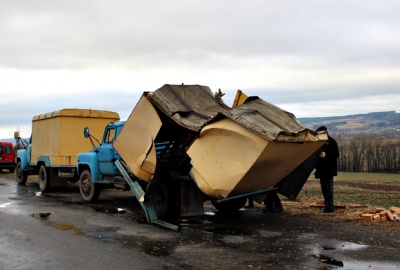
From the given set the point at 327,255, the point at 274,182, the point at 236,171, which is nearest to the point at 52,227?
the point at 236,171

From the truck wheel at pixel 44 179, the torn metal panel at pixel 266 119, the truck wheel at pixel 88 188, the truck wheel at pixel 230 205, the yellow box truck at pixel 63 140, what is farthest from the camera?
the truck wheel at pixel 44 179

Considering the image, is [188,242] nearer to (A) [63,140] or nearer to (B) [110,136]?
(B) [110,136]

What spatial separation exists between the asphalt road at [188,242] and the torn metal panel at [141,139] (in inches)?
51.3

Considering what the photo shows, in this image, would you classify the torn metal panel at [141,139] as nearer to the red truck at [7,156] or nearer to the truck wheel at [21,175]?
the truck wheel at [21,175]

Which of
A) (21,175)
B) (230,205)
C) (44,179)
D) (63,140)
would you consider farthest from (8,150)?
(230,205)

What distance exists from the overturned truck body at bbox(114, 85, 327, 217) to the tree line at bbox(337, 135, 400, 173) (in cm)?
5250

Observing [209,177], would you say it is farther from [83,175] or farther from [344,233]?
[83,175]

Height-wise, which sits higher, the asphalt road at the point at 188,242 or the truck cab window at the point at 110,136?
the truck cab window at the point at 110,136

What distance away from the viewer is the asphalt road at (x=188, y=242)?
22.7 feet

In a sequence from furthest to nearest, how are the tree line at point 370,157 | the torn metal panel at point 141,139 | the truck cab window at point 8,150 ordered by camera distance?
the tree line at point 370,157, the truck cab window at point 8,150, the torn metal panel at point 141,139

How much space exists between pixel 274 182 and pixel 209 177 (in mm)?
1785

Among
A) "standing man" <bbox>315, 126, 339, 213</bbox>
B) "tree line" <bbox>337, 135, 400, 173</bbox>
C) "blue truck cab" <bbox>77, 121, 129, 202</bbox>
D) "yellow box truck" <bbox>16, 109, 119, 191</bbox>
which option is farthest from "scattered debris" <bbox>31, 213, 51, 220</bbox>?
"tree line" <bbox>337, 135, 400, 173</bbox>

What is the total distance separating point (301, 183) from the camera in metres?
11.5

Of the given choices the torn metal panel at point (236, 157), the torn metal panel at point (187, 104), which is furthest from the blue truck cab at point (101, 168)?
the torn metal panel at point (236, 157)
